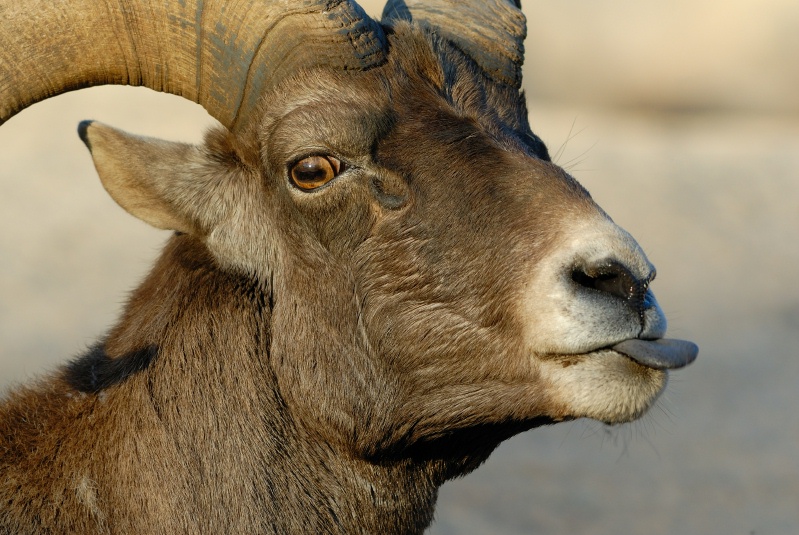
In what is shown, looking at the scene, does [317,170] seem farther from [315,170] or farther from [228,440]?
[228,440]

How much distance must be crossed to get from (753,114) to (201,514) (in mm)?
25037

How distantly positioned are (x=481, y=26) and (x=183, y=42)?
70.5 inches

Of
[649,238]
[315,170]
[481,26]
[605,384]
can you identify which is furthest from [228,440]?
[649,238]

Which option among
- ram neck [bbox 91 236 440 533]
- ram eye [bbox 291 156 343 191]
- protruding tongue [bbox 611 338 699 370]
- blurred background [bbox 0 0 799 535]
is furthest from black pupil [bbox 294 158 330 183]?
blurred background [bbox 0 0 799 535]

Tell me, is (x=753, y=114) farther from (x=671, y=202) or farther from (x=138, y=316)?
(x=138, y=316)

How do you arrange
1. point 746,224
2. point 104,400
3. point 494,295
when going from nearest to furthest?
point 494,295
point 104,400
point 746,224

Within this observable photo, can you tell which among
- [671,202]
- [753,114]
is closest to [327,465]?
[671,202]

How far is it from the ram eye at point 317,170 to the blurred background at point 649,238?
2.06 m

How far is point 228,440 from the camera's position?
5344 millimetres

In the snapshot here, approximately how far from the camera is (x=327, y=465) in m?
5.48

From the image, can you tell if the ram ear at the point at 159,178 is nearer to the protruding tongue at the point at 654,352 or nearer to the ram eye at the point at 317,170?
the ram eye at the point at 317,170

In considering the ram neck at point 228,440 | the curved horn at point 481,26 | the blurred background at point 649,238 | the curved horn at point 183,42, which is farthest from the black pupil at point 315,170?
the blurred background at point 649,238

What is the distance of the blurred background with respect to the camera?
42.2ft

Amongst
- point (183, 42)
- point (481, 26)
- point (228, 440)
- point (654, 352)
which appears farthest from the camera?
point (481, 26)
